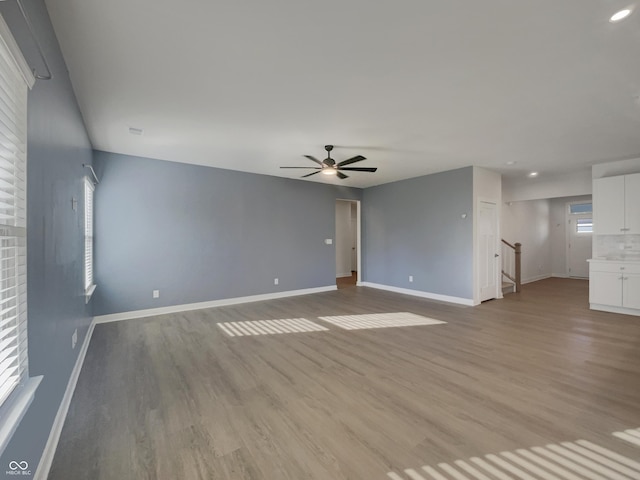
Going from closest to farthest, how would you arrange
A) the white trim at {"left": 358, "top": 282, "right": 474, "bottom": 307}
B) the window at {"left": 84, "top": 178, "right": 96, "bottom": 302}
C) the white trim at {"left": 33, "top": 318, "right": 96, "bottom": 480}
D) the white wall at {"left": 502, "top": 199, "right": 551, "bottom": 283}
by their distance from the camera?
the white trim at {"left": 33, "top": 318, "right": 96, "bottom": 480} < the window at {"left": 84, "top": 178, "right": 96, "bottom": 302} < the white trim at {"left": 358, "top": 282, "right": 474, "bottom": 307} < the white wall at {"left": 502, "top": 199, "right": 551, "bottom": 283}

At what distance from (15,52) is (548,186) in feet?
27.0

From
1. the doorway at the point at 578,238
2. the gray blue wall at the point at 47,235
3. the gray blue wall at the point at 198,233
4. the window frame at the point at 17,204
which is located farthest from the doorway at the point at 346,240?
the window frame at the point at 17,204

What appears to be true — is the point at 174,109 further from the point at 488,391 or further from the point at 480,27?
the point at 488,391

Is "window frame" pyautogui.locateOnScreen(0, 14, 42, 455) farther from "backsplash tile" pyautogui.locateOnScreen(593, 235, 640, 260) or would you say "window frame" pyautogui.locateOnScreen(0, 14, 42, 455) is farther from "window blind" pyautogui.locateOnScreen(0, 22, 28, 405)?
"backsplash tile" pyautogui.locateOnScreen(593, 235, 640, 260)

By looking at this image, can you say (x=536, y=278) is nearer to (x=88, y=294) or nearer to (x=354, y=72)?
(x=354, y=72)

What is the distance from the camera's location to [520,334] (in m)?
3.77

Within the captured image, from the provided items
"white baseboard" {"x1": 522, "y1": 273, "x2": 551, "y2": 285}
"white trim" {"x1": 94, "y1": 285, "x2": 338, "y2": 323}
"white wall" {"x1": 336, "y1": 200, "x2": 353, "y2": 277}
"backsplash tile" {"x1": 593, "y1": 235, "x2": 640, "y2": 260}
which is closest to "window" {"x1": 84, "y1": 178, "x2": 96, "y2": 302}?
"white trim" {"x1": 94, "y1": 285, "x2": 338, "y2": 323}

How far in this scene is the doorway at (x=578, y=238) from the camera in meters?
8.38

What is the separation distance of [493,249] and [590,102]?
3572 mm

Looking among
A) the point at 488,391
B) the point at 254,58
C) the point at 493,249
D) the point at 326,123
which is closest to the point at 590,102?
the point at 326,123

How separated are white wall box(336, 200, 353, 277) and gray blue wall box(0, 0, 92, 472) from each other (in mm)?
7072

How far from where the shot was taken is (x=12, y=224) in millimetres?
1257

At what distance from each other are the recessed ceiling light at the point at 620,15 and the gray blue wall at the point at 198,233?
17.0ft

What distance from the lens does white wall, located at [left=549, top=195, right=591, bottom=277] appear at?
29.0ft
